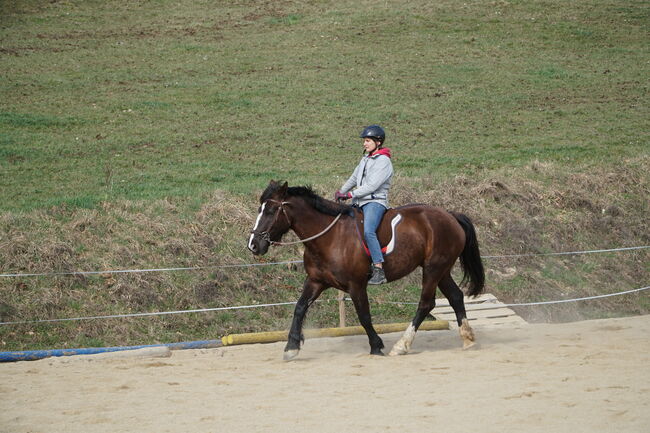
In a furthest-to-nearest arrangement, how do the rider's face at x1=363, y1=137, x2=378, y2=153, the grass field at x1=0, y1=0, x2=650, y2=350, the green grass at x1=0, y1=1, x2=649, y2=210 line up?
1. the green grass at x1=0, y1=1, x2=649, y2=210
2. the grass field at x1=0, y1=0, x2=650, y2=350
3. the rider's face at x1=363, y1=137, x2=378, y2=153

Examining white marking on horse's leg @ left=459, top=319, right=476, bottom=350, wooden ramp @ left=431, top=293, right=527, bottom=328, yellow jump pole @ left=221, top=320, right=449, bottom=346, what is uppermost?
white marking on horse's leg @ left=459, top=319, right=476, bottom=350

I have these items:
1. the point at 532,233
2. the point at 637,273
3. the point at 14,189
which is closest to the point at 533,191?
the point at 532,233

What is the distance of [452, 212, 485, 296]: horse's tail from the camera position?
10703 mm

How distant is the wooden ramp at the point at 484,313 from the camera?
12398 millimetres

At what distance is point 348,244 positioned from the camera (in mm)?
9891

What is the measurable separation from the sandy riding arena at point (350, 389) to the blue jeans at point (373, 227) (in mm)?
1285

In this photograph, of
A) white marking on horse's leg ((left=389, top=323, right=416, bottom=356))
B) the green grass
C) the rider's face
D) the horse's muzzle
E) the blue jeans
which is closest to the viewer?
the horse's muzzle

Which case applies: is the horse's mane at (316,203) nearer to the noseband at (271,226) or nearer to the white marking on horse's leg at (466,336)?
the noseband at (271,226)

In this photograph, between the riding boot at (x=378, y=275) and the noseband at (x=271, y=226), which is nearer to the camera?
the noseband at (x=271, y=226)

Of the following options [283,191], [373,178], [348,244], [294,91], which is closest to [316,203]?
[283,191]

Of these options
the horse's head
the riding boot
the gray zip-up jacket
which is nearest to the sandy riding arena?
the riding boot

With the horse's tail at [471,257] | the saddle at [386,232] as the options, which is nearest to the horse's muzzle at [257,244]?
the saddle at [386,232]

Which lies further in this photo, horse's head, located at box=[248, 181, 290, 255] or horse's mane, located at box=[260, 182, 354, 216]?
horse's mane, located at box=[260, 182, 354, 216]

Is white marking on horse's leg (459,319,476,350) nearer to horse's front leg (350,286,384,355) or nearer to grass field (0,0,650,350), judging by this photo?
horse's front leg (350,286,384,355)
